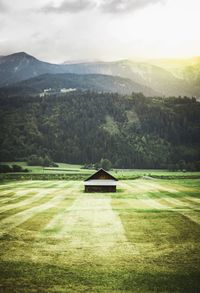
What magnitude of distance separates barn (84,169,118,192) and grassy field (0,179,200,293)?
32625 mm

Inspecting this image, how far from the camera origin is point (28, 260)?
80.5 ft

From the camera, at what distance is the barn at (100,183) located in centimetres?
7900

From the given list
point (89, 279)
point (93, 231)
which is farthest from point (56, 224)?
point (89, 279)

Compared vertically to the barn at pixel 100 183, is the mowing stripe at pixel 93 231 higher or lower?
lower

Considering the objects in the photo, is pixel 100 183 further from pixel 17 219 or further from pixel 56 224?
pixel 56 224

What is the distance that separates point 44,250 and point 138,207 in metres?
27.3

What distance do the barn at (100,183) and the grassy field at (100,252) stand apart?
107 ft

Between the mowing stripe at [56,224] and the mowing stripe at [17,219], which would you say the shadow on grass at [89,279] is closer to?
the mowing stripe at [56,224]

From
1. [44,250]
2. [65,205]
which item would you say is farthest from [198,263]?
[65,205]

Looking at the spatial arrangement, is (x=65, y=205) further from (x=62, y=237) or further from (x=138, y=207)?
(x=62, y=237)

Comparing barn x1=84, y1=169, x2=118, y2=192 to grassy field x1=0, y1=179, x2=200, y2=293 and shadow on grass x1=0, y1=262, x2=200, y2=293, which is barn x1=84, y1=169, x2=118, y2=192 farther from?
shadow on grass x1=0, y1=262, x2=200, y2=293

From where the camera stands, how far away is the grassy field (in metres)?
20.2

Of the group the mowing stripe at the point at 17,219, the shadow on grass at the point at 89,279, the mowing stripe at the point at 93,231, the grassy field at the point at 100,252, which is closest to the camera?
the shadow on grass at the point at 89,279

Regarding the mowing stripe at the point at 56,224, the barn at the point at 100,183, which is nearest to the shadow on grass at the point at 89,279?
the mowing stripe at the point at 56,224
